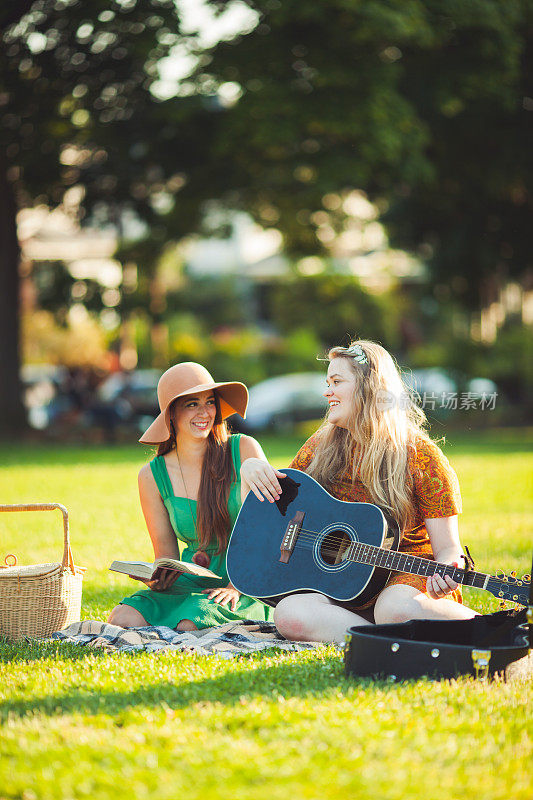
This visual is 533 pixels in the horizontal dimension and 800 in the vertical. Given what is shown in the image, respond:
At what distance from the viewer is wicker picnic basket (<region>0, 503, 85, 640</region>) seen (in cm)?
474

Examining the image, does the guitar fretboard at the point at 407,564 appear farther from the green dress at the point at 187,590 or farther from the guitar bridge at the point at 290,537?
the green dress at the point at 187,590

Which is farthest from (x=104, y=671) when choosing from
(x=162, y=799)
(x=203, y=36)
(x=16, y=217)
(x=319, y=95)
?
(x=16, y=217)

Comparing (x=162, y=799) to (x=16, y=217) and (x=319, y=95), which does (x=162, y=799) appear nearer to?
(x=319, y=95)

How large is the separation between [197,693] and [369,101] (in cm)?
1391

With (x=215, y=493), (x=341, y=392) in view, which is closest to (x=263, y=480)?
(x=215, y=493)

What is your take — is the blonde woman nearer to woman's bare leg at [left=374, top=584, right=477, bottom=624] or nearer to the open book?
woman's bare leg at [left=374, top=584, right=477, bottom=624]

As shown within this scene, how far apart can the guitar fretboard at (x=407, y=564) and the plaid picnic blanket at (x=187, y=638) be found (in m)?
0.54

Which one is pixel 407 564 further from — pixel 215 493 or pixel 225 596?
pixel 215 493

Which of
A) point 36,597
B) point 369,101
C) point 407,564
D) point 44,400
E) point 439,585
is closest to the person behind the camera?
point 439,585

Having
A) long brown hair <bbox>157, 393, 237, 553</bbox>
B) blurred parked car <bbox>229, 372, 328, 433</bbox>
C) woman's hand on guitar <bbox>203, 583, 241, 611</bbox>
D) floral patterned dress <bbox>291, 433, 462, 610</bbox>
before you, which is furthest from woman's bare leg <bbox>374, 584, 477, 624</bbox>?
blurred parked car <bbox>229, 372, 328, 433</bbox>

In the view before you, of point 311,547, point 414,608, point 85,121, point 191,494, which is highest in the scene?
point 85,121

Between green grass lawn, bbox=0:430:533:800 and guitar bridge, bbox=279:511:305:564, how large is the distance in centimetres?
47

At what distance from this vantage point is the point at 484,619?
4.01 meters

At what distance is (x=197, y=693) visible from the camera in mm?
3689
